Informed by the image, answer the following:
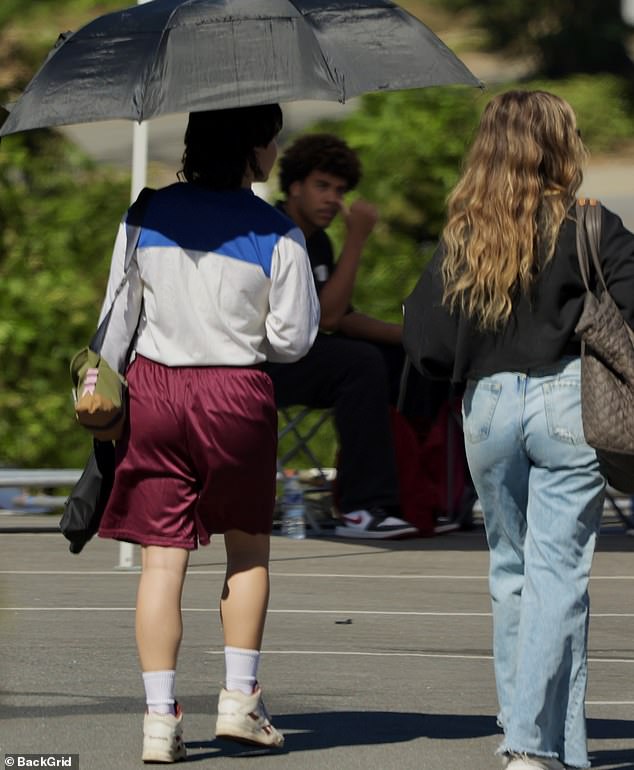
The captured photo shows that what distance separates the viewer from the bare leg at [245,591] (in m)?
5.54

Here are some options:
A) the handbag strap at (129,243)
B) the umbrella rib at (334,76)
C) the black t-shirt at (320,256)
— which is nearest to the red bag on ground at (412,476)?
the black t-shirt at (320,256)

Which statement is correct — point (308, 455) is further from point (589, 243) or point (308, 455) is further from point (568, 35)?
point (568, 35)

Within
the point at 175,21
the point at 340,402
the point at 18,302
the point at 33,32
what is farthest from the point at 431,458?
the point at 33,32

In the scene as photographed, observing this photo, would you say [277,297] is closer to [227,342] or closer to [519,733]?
[227,342]

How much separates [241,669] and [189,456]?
59cm

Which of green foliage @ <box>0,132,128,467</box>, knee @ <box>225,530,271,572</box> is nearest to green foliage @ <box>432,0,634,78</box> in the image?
green foliage @ <box>0,132,128,467</box>

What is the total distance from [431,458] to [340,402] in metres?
0.69

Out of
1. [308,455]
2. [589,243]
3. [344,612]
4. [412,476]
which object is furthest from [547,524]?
[308,455]

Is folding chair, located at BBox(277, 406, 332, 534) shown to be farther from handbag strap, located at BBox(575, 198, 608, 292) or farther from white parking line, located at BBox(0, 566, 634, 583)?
handbag strap, located at BBox(575, 198, 608, 292)

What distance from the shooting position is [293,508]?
10352mm

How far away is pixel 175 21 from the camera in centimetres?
599

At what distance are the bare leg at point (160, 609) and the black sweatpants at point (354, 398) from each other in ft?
14.9

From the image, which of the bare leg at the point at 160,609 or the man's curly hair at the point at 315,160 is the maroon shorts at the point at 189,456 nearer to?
the bare leg at the point at 160,609

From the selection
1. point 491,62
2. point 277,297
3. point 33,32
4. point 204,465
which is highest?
point 277,297
